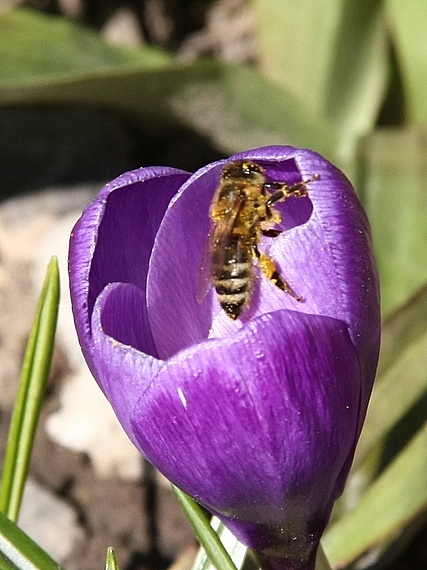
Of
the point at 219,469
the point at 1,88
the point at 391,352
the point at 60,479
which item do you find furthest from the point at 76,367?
the point at 219,469

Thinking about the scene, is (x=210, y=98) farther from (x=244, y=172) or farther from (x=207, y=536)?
(x=207, y=536)

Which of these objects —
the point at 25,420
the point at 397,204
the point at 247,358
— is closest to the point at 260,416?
the point at 247,358

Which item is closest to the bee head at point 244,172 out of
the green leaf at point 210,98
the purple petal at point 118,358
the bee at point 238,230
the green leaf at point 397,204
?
the bee at point 238,230

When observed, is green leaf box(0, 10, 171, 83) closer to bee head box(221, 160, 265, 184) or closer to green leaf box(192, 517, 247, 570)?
bee head box(221, 160, 265, 184)

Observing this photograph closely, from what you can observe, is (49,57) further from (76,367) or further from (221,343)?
(221,343)

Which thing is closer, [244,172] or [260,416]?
[260,416]

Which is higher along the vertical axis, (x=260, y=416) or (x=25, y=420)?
(x=260, y=416)
